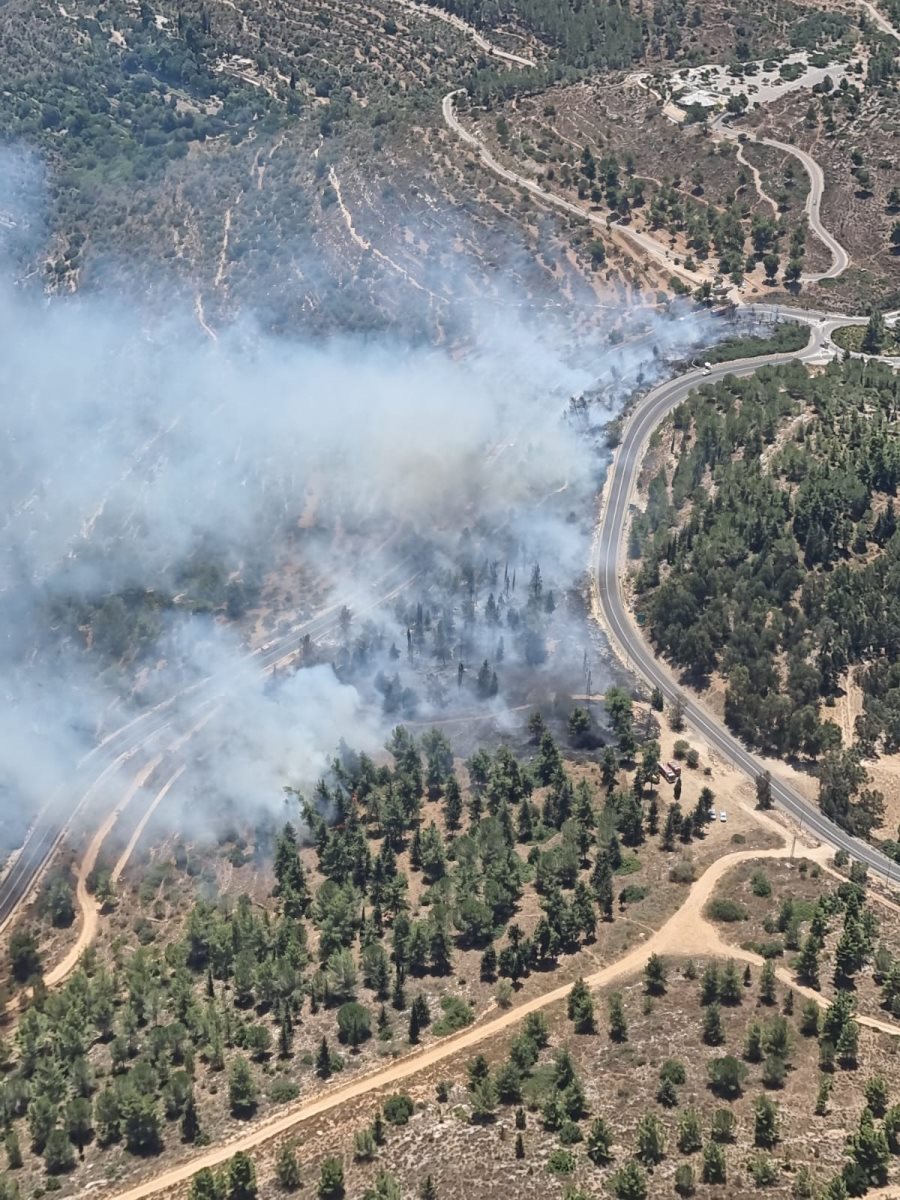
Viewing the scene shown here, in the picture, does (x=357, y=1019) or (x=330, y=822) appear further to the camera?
(x=330, y=822)

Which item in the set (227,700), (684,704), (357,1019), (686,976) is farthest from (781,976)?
(227,700)

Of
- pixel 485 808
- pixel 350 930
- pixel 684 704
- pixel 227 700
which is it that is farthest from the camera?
pixel 227 700

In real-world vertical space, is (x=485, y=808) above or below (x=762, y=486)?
below

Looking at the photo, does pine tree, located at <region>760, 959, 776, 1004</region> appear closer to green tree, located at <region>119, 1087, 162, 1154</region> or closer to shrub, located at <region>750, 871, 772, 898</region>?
shrub, located at <region>750, 871, 772, 898</region>

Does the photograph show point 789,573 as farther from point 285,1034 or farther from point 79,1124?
point 79,1124

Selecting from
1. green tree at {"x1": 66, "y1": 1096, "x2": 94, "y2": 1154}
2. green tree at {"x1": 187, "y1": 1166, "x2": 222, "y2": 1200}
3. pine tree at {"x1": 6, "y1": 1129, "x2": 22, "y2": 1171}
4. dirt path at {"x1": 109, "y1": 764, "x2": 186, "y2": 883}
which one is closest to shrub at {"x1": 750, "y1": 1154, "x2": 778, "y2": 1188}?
green tree at {"x1": 187, "y1": 1166, "x2": 222, "y2": 1200}

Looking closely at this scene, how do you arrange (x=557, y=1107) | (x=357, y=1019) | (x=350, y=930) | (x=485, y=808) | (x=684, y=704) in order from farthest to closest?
(x=684, y=704), (x=485, y=808), (x=350, y=930), (x=357, y=1019), (x=557, y=1107)

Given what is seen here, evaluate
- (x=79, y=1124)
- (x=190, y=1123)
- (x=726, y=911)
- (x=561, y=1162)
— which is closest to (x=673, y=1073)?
(x=561, y=1162)

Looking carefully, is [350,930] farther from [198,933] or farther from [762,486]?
[762,486]

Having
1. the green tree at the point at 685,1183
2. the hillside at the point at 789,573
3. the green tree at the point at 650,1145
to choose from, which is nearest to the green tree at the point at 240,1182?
the green tree at the point at 650,1145
